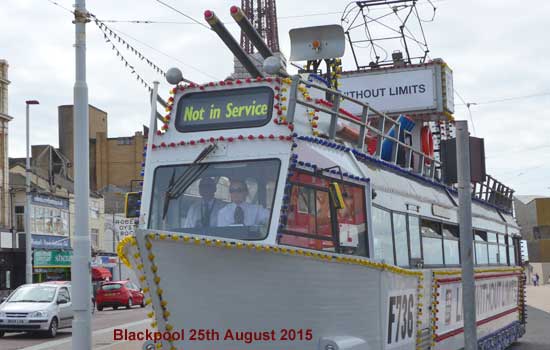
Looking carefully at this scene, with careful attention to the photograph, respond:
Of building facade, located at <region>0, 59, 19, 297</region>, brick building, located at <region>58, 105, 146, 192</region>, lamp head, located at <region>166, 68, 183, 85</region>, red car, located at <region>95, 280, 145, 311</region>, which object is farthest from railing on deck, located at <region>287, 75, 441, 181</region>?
brick building, located at <region>58, 105, 146, 192</region>

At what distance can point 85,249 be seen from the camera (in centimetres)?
1201

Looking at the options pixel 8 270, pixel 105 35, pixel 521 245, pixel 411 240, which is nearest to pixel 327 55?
pixel 411 240

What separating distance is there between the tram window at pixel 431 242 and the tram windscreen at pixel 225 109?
3.31 meters

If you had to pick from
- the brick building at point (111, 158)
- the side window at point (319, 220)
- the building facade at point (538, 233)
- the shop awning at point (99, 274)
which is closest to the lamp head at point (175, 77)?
the side window at point (319, 220)

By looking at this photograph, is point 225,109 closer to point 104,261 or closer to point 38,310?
point 38,310

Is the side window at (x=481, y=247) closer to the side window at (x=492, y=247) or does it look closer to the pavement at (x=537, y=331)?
the side window at (x=492, y=247)

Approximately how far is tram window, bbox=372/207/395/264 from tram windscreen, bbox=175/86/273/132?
1.60m

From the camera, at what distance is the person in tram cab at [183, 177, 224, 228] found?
7926 millimetres

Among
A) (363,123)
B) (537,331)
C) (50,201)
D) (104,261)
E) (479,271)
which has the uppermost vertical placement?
(50,201)

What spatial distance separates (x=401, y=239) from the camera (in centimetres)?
966

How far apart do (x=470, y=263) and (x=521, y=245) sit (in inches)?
480

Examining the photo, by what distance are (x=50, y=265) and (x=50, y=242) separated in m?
1.42

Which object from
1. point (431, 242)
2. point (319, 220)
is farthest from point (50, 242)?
point (319, 220)

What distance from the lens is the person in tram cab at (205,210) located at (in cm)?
793
